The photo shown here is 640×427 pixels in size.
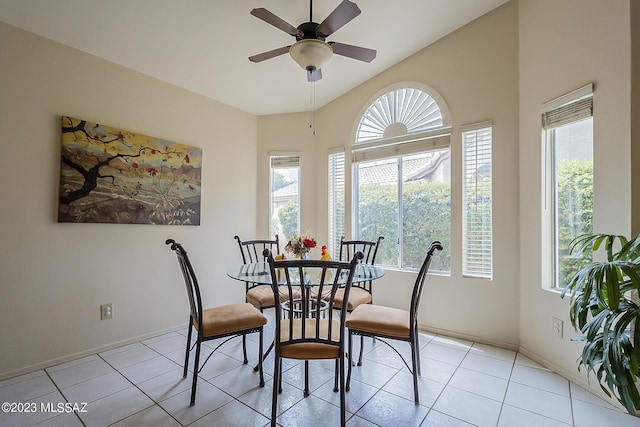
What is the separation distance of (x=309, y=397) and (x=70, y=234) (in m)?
2.37

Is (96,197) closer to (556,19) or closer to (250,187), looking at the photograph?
(250,187)

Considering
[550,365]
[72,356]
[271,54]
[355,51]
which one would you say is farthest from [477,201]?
[72,356]

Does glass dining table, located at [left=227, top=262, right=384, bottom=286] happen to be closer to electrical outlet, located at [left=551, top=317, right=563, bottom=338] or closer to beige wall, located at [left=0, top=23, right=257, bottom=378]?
beige wall, located at [left=0, top=23, right=257, bottom=378]

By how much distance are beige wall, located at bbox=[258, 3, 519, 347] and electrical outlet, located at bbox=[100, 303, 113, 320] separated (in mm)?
2717

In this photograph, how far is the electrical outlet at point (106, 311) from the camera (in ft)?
8.85

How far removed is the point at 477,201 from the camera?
2898 millimetres

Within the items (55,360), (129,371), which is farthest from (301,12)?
(55,360)

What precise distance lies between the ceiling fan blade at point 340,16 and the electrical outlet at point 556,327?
266 centimetres

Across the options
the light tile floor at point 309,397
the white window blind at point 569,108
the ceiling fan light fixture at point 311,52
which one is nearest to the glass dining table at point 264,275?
the light tile floor at point 309,397

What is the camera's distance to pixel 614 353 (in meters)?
1.33

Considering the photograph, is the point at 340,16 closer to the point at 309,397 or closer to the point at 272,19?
the point at 272,19

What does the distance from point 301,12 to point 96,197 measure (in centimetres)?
237

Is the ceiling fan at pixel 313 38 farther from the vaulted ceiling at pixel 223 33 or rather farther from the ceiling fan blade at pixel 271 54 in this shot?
the vaulted ceiling at pixel 223 33

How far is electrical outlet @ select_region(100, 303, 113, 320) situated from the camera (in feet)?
8.85
